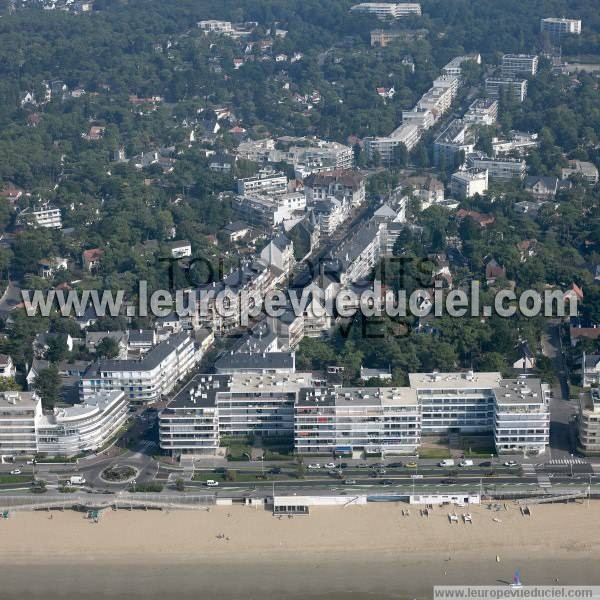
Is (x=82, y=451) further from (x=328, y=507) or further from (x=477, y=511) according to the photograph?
(x=477, y=511)

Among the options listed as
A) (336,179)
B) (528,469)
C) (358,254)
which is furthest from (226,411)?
(336,179)

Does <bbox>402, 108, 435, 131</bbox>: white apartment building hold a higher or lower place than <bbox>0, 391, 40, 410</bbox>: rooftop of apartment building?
higher

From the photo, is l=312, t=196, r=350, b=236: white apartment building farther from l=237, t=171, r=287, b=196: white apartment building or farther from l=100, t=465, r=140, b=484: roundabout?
l=100, t=465, r=140, b=484: roundabout

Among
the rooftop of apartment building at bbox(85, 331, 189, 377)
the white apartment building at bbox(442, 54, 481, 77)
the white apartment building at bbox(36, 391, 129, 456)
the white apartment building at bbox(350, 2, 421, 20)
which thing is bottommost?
the white apartment building at bbox(36, 391, 129, 456)

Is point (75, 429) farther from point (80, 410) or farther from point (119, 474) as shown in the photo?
point (119, 474)

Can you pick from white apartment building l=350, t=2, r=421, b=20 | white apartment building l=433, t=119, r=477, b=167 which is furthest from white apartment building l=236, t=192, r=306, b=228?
white apartment building l=350, t=2, r=421, b=20

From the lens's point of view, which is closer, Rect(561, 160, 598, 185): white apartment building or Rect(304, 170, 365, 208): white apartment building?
Rect(304, 170, 365, 208): white apartment building

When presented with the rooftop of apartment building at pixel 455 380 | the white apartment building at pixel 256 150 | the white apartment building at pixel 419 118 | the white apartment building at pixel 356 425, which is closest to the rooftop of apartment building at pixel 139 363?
the white apartment building at pixel 356 425
